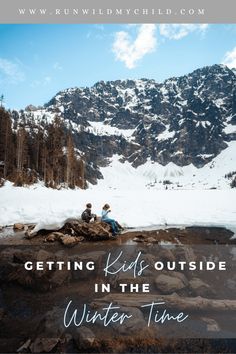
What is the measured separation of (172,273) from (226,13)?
7713 mm

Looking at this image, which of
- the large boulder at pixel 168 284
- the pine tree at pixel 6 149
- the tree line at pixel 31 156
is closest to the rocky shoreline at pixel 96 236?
the large boulder at pixel 168 284

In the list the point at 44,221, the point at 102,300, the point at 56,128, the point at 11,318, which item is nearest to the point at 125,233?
the point at 44,221

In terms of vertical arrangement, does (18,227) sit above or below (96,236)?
above

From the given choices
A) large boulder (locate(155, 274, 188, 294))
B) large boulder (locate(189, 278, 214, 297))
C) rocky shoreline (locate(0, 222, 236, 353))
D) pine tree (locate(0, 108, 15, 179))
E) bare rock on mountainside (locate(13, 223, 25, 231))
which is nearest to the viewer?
rocky shoreline (locate(0, 222, 236, 353))

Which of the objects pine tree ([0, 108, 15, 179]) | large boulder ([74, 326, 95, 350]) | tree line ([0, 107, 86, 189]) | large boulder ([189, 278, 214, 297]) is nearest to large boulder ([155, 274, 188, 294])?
large boulder ([189, 278, 214, 297])

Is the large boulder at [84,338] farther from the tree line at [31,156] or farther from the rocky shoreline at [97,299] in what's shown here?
the tree line at [31,156]

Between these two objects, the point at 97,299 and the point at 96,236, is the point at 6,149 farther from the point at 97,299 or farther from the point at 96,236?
the point at 97,299

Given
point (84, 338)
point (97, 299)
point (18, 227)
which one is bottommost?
point (84, 338)

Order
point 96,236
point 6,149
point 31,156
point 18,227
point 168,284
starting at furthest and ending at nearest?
point 31,156, point 6,149, point 18,227, point 96,236, point 168,284

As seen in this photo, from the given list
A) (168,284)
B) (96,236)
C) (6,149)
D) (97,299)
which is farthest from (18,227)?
(6,149)

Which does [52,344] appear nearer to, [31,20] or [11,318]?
[11,318]

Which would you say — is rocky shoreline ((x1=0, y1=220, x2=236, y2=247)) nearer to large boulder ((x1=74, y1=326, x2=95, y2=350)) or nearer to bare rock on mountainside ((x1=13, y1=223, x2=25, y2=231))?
bare rock on mountainside ((x1=13, y1=223, x2=25, y2=231))

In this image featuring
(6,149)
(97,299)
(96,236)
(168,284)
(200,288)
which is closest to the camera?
(97,299)

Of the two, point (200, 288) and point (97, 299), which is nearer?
point (97, 299)
